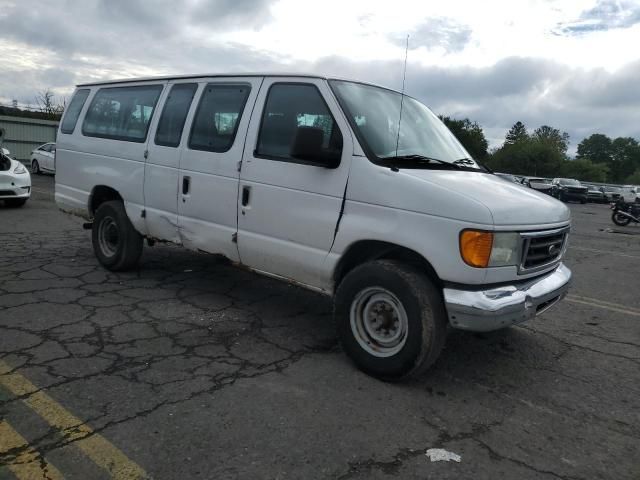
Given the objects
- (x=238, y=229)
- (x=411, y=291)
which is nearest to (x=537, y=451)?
(x=411, y=291)

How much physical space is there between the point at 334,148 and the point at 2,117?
28.4 meters

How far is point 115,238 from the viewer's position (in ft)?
19.5

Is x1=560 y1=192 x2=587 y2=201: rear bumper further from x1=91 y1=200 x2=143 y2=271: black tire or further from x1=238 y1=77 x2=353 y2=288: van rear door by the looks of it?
x1=238 y1=77 x2=353 y2=288: van rear door

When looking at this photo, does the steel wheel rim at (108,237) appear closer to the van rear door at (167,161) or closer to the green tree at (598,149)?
the van rear door at (167,161)

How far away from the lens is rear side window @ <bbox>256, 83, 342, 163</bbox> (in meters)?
3.83

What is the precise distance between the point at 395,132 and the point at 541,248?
4.47 feet

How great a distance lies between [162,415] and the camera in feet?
9.70

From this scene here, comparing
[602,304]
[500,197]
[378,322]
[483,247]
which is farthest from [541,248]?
[602,304]

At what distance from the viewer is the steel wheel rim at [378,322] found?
3.49 m

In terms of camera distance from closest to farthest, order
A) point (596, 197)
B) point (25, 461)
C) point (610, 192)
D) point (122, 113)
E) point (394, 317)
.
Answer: point (25, 461)
point (394, 317)
point (122, 113)
point (596, 197)
point (610, 192)

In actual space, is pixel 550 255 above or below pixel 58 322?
above

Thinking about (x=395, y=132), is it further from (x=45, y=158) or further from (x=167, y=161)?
(x=45, y=158)

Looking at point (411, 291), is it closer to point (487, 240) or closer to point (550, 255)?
point (487, 240)

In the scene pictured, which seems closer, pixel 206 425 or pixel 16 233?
pixel 206 425
